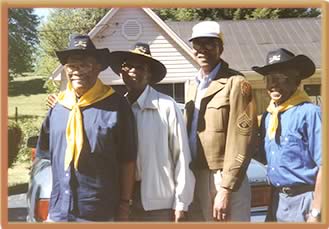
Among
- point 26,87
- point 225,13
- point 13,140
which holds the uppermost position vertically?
point 225,13

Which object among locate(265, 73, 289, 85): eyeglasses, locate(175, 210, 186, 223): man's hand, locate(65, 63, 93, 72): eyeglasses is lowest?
locate(175, 210, 186, 223): man's hand

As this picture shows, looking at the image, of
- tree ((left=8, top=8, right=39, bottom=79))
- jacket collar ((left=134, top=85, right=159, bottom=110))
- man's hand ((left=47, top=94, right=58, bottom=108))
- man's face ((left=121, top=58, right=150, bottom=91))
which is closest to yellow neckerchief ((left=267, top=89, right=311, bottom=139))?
jacket collar ((left=134, top=85, right=159, bottom=110))

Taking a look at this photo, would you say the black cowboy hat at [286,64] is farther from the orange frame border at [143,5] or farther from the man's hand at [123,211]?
the man's hand at [123,211]

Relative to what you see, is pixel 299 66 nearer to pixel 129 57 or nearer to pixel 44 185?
pixel 129 57

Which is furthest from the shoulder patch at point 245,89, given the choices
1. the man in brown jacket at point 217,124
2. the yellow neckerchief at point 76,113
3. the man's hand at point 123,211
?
the man's hand at point 123,211

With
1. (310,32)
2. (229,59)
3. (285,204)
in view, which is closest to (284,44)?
(310,32)

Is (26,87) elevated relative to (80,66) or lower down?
lower down

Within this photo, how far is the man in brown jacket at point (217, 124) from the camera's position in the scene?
3.82 metres

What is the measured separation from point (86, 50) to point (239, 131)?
131 cm

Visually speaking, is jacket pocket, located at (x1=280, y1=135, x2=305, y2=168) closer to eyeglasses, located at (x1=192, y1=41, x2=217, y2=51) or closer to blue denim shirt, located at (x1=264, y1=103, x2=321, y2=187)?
blue denim shirt, located at (x1=264, y1=103, x2=321, y2=187)

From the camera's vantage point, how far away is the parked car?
154 inches

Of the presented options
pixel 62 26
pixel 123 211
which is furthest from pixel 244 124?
pixel 62 26

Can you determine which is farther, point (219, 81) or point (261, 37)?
point (261, 37)

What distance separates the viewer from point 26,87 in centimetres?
389
